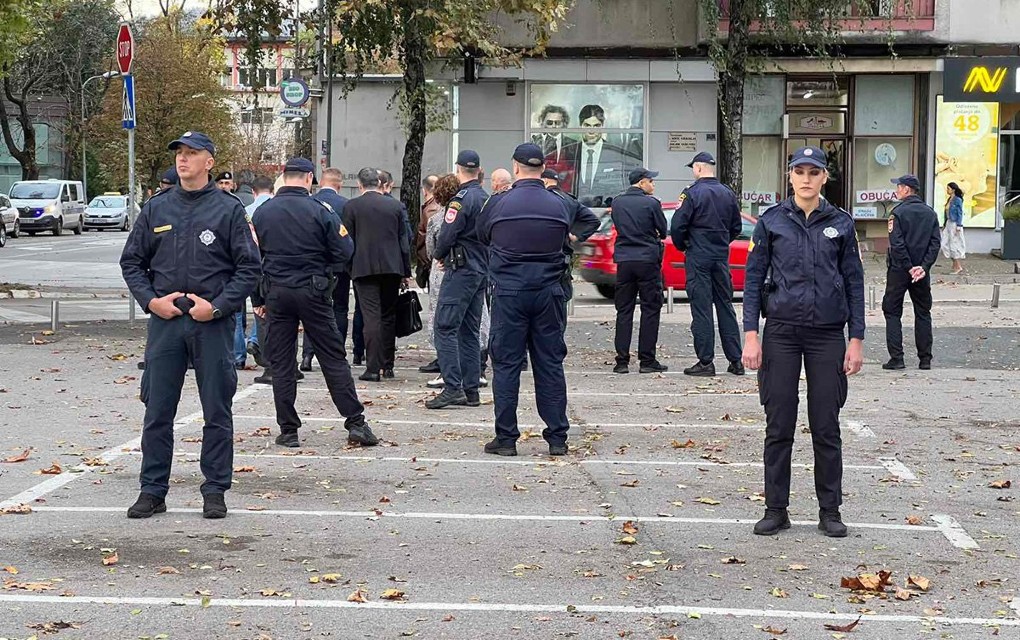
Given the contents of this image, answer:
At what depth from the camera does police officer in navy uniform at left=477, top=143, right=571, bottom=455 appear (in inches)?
399

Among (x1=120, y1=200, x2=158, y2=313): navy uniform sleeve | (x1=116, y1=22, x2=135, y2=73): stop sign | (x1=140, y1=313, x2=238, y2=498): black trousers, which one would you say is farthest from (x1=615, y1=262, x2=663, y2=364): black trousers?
(x1=120, y1=200, x2=158, y2=313): navy uniform sleeve

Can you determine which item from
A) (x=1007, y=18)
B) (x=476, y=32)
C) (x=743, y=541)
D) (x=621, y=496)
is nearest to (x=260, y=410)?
(x=621, y=496)

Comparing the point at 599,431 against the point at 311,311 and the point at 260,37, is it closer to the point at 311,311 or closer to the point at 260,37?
the point at 311,311

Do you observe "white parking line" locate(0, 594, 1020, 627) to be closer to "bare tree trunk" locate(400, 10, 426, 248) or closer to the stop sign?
the stop sign

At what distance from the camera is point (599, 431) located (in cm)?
1137

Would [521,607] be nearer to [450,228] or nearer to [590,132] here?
[450,228]

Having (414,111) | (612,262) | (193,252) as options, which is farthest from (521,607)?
(414,111)

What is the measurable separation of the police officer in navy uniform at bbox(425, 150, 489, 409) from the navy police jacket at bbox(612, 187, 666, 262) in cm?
279

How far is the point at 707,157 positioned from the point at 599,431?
432 centimetres

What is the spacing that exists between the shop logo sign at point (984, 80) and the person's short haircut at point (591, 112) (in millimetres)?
7333

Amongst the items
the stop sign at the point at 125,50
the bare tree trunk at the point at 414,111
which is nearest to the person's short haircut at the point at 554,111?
the bare tree trunk at the point at 414,111

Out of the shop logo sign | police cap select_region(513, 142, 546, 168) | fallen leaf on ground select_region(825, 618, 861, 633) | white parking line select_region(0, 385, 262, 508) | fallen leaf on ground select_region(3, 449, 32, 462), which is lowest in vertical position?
fallen leaf on ground select_region(825, 618, 861, 633)

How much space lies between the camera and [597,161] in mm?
32562

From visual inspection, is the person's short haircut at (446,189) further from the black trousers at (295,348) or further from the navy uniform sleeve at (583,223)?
the black trousers at (295,348)
